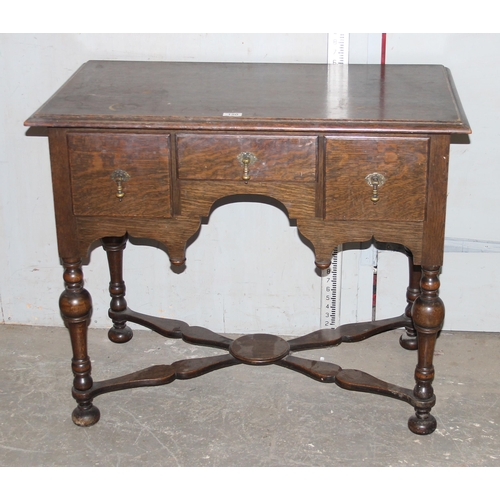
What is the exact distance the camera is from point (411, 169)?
2822 mm

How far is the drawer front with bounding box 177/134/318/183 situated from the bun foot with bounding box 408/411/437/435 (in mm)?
963

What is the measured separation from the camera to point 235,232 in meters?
3.71

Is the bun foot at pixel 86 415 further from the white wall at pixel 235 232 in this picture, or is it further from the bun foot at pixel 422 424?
the bun foot at pixel 422 424

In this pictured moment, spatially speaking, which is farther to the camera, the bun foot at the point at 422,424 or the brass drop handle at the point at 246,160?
the bun foot at the point at 422,424

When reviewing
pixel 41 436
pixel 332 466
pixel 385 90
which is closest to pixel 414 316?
pixel 332 466

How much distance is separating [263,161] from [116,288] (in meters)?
1.18

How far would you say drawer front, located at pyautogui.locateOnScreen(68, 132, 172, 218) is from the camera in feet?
9.43

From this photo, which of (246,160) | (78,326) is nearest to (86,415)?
(78,326)

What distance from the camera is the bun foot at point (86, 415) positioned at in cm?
328

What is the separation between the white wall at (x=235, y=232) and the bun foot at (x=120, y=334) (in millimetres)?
113

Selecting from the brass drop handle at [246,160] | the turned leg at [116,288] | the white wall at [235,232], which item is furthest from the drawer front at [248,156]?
the turned leg at [116,288]

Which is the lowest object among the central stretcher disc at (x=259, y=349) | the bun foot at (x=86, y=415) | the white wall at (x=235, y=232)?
the bun foot at (x=86, y=415)

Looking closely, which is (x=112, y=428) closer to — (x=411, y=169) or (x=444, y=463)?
(x=444, y=463)

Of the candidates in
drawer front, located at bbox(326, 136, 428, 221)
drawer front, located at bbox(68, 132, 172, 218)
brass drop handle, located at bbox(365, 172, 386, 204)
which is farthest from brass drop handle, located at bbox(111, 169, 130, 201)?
brass drop handle, located at bbox(365, 172, 386, 204)
